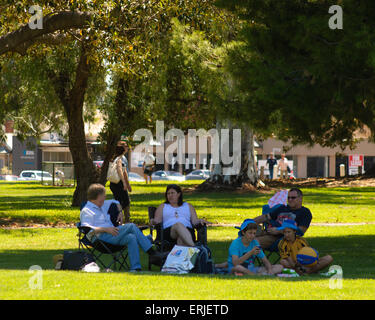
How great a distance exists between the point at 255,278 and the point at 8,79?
26.6 m

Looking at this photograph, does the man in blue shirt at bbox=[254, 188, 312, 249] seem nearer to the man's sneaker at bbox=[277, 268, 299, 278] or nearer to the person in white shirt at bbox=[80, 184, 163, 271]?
the man's sneaker at bbox=[277, 268, 299, 278]

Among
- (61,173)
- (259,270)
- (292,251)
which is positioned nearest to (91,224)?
(259,270)

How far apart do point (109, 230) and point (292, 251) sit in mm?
2466

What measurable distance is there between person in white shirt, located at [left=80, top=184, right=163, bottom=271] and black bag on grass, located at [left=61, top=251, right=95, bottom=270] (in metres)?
0.51

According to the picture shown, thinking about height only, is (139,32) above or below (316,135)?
above

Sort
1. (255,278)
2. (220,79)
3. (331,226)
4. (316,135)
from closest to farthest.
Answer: (255,278)
(316,135)
(331,226)
(220,79)

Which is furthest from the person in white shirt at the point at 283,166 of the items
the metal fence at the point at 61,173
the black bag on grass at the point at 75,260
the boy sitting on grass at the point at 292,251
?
the black bag on grass at the point at 75,260

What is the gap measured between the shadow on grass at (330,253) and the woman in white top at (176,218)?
1.83ft

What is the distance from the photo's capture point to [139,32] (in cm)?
1853

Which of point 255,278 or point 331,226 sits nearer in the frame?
point 255,278

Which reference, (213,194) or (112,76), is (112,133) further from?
(213,194)

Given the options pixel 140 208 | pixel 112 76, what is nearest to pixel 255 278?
pixel 140 208

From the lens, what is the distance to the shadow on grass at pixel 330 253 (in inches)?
423

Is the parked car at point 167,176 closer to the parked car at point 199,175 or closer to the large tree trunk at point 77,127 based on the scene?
the parked car at point 199,175
